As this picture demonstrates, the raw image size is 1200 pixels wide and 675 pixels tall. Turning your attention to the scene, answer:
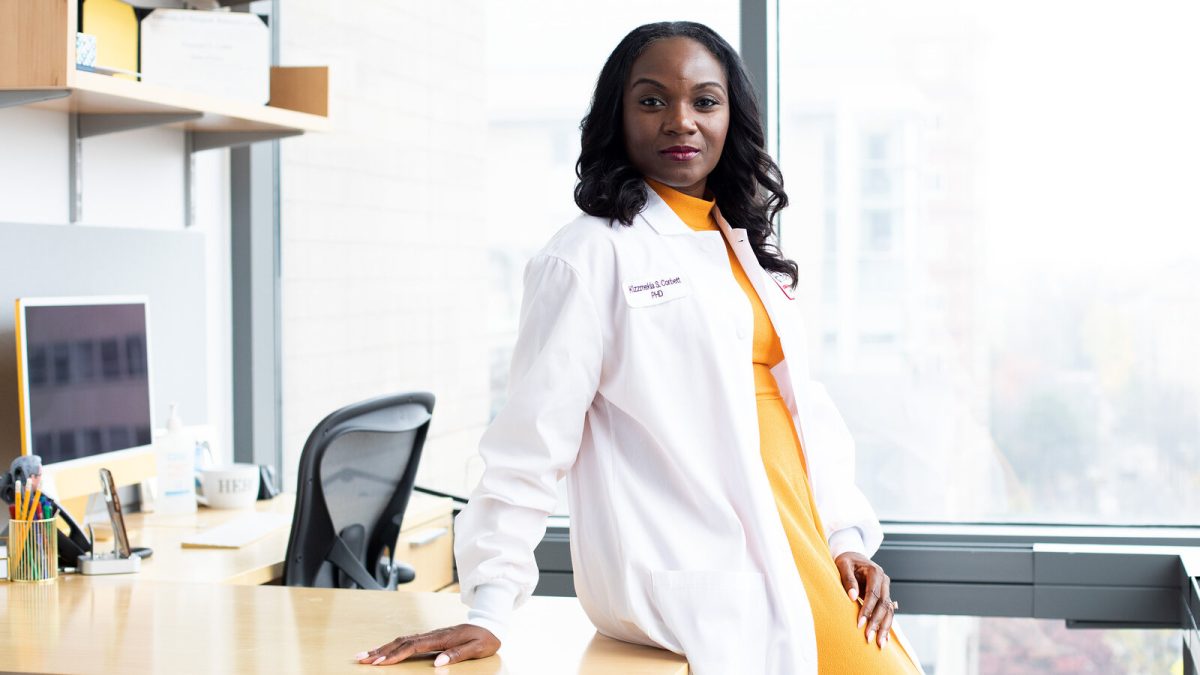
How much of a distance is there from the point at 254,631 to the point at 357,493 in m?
0.71

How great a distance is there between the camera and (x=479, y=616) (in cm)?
153

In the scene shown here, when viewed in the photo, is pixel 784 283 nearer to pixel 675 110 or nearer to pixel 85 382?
pixel 675 110

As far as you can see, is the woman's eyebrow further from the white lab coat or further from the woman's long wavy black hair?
the white lab coat

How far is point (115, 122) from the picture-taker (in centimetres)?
262

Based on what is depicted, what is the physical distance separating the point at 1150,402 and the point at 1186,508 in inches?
9.8

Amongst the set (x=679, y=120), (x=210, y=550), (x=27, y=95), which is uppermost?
(x=27, y=95)

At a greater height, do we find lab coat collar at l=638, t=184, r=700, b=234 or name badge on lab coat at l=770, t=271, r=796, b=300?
lab coat collar at l=638, t=184, r=700, b=234

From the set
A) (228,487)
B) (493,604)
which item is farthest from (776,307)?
(228,487)

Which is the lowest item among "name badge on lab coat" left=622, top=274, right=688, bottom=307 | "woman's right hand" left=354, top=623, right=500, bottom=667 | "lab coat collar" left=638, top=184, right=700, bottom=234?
"woman's right hand" left=354, top=623, right=500, bottom=667

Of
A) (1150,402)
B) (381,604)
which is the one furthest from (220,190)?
(1150,402)

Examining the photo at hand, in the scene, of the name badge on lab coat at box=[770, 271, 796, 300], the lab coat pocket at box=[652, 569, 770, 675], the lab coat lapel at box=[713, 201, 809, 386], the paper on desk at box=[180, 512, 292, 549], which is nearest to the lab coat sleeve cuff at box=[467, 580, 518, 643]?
the lab coat pocket at box=[652, 569, 770, 675]

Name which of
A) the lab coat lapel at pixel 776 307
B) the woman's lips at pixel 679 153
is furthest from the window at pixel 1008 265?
the woman's lips at pixel 679 153

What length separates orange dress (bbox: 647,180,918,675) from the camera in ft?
5.30

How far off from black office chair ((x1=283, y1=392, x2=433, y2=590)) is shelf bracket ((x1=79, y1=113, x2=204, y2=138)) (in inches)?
30.9
